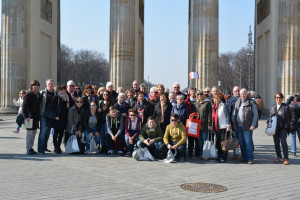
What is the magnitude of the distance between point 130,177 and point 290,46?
65.8 ft

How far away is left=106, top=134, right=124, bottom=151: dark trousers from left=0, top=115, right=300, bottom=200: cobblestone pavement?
1.77 ft

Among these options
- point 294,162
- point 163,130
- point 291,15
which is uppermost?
point 291,15

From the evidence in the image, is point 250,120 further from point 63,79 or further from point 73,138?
point 63,79

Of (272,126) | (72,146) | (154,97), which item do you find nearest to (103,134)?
(72,146)

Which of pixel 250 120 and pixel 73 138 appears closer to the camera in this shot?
pixel 250 120

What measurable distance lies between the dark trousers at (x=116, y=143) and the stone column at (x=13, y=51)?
17336 mm

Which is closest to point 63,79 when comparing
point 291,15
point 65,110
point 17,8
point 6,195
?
point 17,8

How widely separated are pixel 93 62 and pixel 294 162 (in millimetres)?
73496

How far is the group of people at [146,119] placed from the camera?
31.7ft

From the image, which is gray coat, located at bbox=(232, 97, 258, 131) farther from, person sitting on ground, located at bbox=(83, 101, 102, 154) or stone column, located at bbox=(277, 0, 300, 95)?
stone column, located at bbox=(277, 0, 300, 95)

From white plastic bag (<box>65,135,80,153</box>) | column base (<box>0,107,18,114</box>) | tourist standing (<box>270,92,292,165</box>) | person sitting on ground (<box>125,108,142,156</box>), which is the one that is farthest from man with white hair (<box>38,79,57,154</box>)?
column base (<box>0,107,18,114</box>)

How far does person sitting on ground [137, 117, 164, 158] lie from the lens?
9914 mm

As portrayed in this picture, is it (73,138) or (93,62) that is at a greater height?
(93,62)

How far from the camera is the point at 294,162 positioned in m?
9.65
